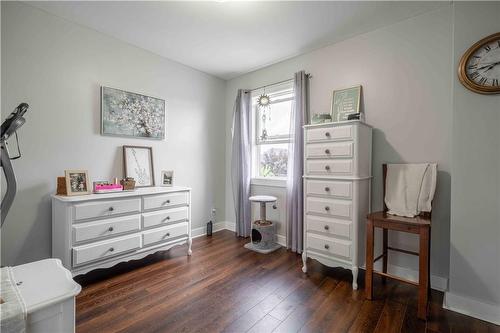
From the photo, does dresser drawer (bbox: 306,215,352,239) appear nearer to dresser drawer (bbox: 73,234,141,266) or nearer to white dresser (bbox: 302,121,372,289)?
white dresser (bbox: 302,121,372,289)

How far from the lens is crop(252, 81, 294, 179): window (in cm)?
336

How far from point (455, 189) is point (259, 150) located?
2383 millimetres

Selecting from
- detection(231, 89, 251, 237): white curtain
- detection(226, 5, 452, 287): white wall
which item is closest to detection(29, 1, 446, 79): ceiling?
detection(226, 5, 452, 287): white wall

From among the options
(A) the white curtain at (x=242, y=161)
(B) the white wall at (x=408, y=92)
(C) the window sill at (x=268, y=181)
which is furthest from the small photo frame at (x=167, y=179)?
(B) the white wall at (x=408, y=92)

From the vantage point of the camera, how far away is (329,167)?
2.28m

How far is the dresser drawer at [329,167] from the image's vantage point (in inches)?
85.5

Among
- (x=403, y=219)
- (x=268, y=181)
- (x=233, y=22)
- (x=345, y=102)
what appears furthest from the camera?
(x=268, y=181)

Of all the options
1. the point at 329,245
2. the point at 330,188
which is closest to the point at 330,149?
the point at 330,188

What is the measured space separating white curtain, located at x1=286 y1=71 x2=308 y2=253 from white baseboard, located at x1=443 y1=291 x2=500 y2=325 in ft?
4.71

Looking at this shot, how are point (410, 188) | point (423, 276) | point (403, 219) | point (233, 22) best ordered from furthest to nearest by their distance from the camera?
1. point (233, 22)
2. point (410, 188)
3. point (403, 219)
4. point (423, 276)

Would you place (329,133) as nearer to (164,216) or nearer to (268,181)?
(268,181)

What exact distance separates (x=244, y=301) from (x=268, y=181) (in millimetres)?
1789

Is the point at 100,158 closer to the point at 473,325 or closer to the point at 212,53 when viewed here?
the point at 212,53

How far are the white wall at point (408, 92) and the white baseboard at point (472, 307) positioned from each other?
0.32 metres
